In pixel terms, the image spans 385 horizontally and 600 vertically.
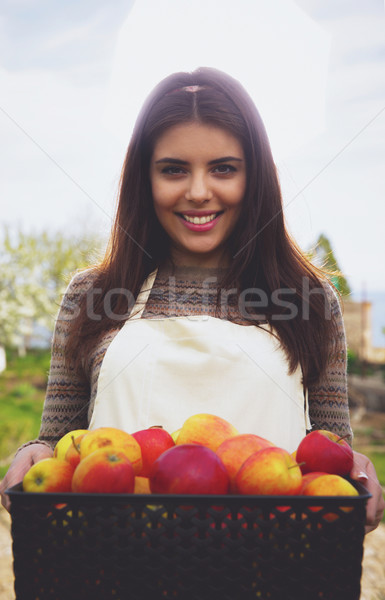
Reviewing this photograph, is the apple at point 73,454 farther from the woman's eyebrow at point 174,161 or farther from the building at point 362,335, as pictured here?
the building at point 362,335

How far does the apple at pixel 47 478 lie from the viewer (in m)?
0.88

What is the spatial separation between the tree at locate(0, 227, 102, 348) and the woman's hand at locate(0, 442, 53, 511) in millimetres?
10935

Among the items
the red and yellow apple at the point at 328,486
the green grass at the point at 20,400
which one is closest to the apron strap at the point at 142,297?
the red and yellow apple at the point at 328,486

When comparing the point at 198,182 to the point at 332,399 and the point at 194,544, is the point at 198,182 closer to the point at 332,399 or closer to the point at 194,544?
the point at 332,399

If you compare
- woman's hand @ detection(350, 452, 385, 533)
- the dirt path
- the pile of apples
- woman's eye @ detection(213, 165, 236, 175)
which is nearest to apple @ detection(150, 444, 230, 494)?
the pile of apples

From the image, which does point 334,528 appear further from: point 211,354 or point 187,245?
point 187,245

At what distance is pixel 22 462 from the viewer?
1.35 meters

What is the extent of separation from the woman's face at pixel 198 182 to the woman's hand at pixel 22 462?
2.49 feet

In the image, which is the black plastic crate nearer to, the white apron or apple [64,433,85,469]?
apple [64,433,85,469]

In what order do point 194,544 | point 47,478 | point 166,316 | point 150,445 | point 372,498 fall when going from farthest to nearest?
point 166,316 → point 372,498 → point 150,445 → point 47,478 → point 194,544

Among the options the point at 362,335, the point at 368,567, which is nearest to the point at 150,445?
the point at 368,567

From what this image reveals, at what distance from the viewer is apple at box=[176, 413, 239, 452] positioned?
3.37 feet

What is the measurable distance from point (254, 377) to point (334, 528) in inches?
33.1

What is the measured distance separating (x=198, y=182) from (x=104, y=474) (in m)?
1.05
